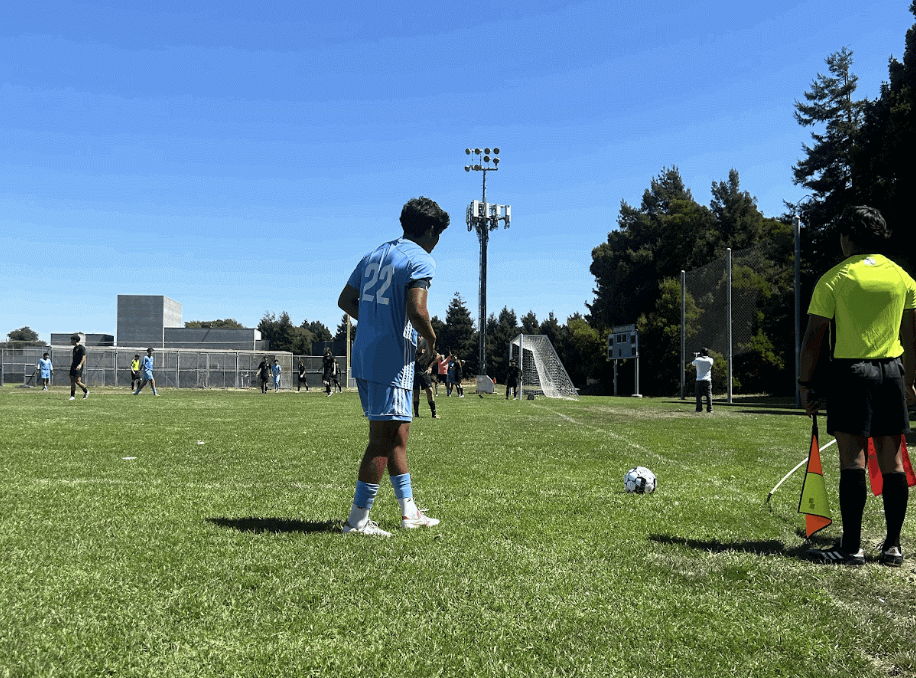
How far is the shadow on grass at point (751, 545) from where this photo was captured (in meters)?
3.90

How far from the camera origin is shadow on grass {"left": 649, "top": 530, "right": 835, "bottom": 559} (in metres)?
3.90

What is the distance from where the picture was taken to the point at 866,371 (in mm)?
3797

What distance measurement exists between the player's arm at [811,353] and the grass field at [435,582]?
0.89 meters

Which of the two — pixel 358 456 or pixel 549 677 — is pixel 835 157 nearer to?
pixel 358 456

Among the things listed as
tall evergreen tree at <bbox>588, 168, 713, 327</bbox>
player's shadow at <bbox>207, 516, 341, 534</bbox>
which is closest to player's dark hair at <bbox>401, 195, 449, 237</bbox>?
player's shadow at <bbox>207, 516, 341, 534</bbox>

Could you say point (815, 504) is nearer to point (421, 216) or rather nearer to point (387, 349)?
point (387, 349)

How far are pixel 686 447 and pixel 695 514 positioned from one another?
518 centimetres

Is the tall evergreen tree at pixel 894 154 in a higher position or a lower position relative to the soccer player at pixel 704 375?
higher

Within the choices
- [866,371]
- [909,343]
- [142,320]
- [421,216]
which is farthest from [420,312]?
[142,320]

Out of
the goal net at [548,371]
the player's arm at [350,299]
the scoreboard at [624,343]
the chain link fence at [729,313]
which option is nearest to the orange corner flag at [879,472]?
the player's arm at [350,299]

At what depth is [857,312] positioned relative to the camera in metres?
3.83

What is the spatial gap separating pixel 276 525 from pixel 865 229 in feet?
13.2

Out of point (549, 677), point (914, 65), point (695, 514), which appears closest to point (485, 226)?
point (914, 65)

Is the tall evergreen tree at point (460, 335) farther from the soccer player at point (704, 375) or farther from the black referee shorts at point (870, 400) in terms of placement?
the black referee shorts at point (870, 400)
